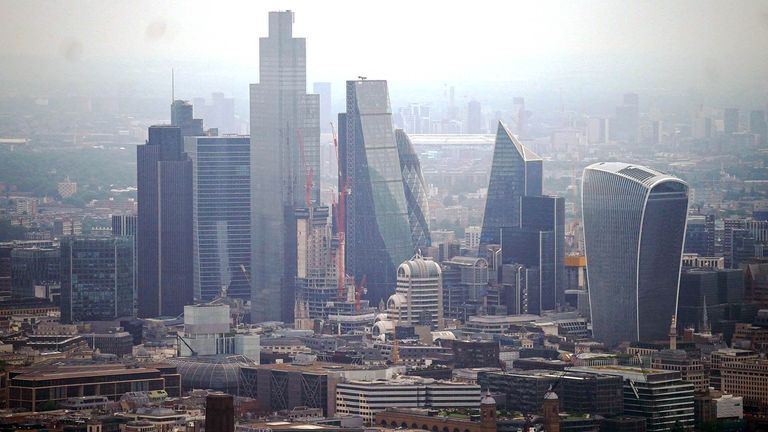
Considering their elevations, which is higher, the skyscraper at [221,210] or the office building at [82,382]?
the skyscraper at [221,210]

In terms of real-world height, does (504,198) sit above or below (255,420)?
above

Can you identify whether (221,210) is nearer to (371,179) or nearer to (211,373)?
(371,179)

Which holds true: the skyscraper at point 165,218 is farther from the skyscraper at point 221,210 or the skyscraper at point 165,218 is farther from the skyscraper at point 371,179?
the skyscraper at point 371,179

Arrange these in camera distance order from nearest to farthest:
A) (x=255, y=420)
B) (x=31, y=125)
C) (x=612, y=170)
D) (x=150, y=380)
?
(x=255, y=420)
(x=150, y=380)
(x=31, y=125)
(x=612, y=170)

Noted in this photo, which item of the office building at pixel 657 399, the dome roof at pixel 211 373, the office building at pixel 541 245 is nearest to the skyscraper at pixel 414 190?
the office building at pixel 541 245

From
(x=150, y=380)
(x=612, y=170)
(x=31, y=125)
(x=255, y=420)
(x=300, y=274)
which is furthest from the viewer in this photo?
(x=300, y=274)

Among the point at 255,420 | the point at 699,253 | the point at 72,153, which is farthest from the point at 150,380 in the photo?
the point at 699,253

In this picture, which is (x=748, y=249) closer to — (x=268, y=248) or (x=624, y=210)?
(x=624, y=210)

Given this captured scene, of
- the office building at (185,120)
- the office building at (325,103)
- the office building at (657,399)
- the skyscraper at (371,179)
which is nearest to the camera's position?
the office building at (657,399)
